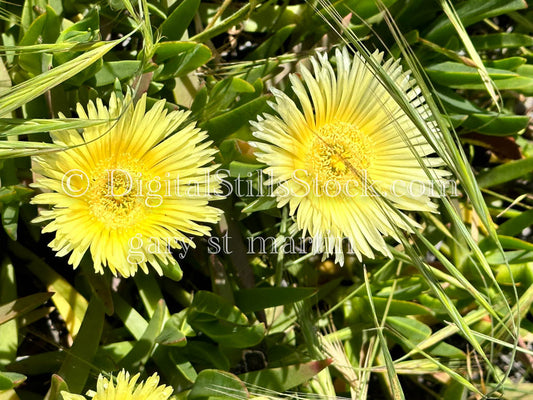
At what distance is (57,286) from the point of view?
910mm

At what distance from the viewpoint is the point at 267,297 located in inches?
35.3

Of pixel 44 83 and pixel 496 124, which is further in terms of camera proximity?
pixel 496 124

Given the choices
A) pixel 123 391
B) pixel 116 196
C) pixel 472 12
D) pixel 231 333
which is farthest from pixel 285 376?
pixel 472 12

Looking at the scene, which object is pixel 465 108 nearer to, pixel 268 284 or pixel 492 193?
pixel 492 193

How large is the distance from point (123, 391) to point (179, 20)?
488 millimetres

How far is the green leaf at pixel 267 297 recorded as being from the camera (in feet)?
2.87

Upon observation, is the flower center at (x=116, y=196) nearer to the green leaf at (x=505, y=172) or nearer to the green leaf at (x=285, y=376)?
the green leaf at (x=285, y=376)

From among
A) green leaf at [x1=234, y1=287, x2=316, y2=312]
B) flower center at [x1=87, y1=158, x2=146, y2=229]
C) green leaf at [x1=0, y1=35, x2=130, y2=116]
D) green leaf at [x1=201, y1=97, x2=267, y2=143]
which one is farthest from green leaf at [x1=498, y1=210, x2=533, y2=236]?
green leaf at [x1=0, y1=35, x2=130, y2=116]

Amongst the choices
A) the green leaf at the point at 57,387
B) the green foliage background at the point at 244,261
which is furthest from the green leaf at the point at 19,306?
the green leaf at the point at 57,387

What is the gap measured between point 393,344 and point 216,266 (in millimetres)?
359

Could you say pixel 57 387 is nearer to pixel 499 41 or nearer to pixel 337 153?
pixel 337 153

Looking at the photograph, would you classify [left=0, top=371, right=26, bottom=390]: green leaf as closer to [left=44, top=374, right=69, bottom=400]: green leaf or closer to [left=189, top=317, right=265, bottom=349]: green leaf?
[left=44, top=374, right=69, bottom=400]: green leaf

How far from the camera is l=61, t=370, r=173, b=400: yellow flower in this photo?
2.46 ft

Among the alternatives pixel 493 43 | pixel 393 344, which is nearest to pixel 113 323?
pixel 393 344
